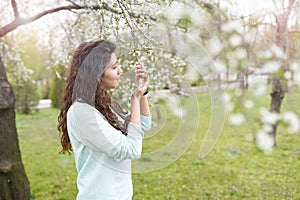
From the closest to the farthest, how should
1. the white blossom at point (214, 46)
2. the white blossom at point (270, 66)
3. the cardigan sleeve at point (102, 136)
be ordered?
the cardigan sleeve at point (102, 136) < the white blossom at point (214, 46) < the white blossom at point (270, 66)

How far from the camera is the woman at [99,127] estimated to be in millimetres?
1613

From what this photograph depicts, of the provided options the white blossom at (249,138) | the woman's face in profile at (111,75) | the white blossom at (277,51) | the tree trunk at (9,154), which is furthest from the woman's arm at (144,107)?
the white blossom at (249,138)

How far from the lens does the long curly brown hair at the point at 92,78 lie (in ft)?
5.61

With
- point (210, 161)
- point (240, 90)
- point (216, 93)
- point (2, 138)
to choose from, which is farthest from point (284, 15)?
point (210, 161)

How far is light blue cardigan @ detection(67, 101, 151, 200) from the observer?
5.25 feet

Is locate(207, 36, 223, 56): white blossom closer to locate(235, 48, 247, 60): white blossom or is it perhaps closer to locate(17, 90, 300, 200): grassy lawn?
locate(235, 48, 247, 60): white blossom

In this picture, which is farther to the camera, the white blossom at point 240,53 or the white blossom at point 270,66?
the white blossom at point 270,66

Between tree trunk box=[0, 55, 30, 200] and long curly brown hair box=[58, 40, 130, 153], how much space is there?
1.67 metres

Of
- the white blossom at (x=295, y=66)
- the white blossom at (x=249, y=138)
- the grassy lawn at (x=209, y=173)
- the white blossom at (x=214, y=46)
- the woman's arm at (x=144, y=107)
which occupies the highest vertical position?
the white blossom at (x=214, y=46)

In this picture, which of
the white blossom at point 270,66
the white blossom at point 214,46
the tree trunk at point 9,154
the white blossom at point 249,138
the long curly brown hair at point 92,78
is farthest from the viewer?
the white blossom at point 249,138

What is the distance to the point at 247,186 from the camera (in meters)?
4.93

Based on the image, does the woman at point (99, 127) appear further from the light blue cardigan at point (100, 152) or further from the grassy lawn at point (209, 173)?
the grassy lawn at point (209, 173)

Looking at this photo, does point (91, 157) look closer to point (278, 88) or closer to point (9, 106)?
point (9, 106)

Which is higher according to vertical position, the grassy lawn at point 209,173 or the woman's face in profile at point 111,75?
the woman's face in profile at point 111,75
